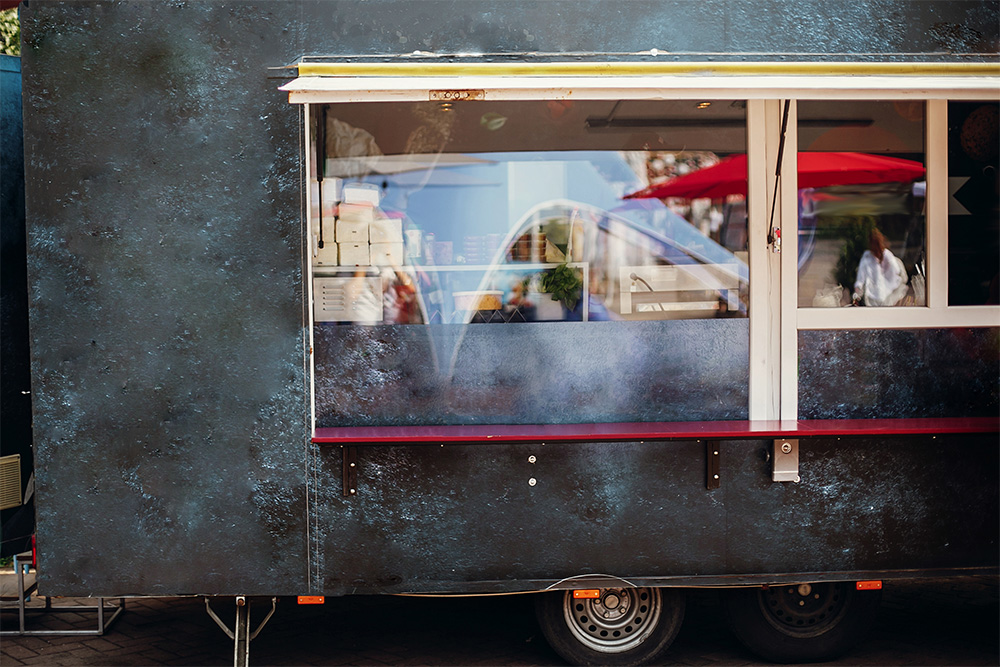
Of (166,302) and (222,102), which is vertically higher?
(222,102)

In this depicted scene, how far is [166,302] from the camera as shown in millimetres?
4336

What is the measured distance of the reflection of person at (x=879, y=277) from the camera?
475 centimetres

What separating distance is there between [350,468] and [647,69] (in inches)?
94.4

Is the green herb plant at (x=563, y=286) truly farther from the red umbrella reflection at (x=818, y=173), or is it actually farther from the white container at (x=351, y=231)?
the white container at (x=351, y=231)

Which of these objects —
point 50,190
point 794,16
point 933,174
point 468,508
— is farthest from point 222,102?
point 933,174

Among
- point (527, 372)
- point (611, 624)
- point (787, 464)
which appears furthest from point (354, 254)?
point (787, 464)

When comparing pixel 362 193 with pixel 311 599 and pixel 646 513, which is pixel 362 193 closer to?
pixel 311 599

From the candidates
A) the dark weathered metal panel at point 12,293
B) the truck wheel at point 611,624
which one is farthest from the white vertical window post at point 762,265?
the dark weathered metal panel at point 12,293

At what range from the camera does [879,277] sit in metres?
4.77

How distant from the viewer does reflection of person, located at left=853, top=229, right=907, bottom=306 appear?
4750 mm

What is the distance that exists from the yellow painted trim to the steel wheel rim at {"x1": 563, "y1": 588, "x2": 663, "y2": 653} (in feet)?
8.55

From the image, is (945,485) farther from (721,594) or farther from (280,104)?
(280,104)

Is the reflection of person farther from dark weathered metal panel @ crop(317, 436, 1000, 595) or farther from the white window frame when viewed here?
dark weathered metal panel @ crop(317, 436, 1000, 595)

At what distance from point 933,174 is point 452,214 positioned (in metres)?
2.58
